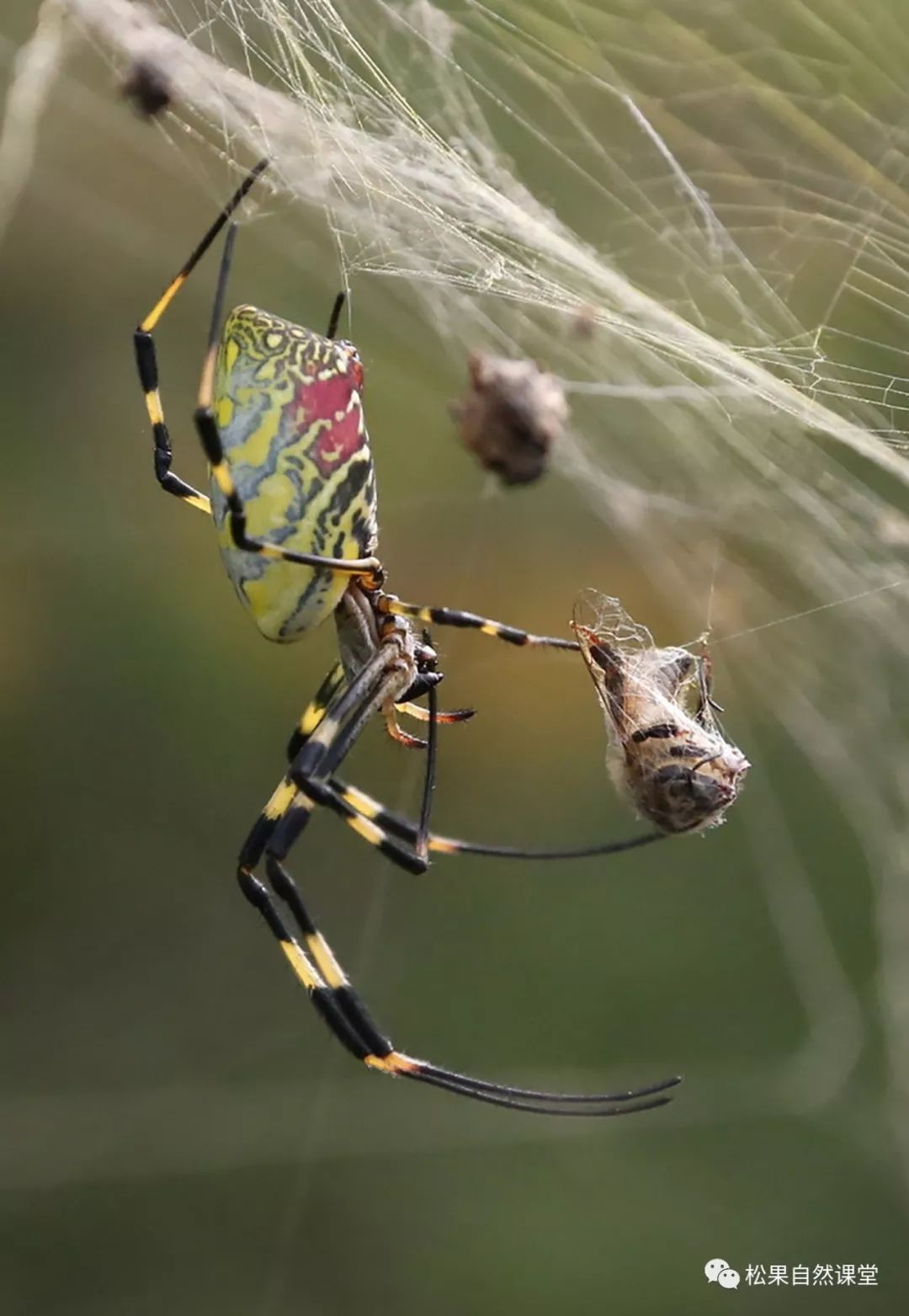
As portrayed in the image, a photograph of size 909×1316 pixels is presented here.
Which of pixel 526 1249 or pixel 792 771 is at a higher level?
pixel 792 771

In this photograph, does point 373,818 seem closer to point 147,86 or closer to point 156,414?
point 156,414

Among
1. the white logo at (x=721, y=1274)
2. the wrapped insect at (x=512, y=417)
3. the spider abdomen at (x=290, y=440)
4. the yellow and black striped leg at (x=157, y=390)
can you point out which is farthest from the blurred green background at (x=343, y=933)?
the wrapped insect at (x=512, y=417)

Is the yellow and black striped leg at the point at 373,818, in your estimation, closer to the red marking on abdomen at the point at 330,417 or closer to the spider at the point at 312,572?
the spider at the point at 312,572

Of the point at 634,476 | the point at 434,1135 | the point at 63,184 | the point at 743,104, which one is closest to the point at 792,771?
the point at 634,476

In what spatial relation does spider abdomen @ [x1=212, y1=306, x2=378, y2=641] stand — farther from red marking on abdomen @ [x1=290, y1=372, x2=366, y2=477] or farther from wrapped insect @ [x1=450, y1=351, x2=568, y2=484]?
wrapped insect @ [x1=450, y1=351, x2=568, y2=484]

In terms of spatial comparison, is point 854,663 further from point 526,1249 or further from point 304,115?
point 304,115

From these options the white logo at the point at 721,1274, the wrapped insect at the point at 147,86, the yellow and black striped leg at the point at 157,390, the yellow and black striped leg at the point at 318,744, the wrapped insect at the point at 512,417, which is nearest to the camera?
the wrapped insect at the point at 512,417
